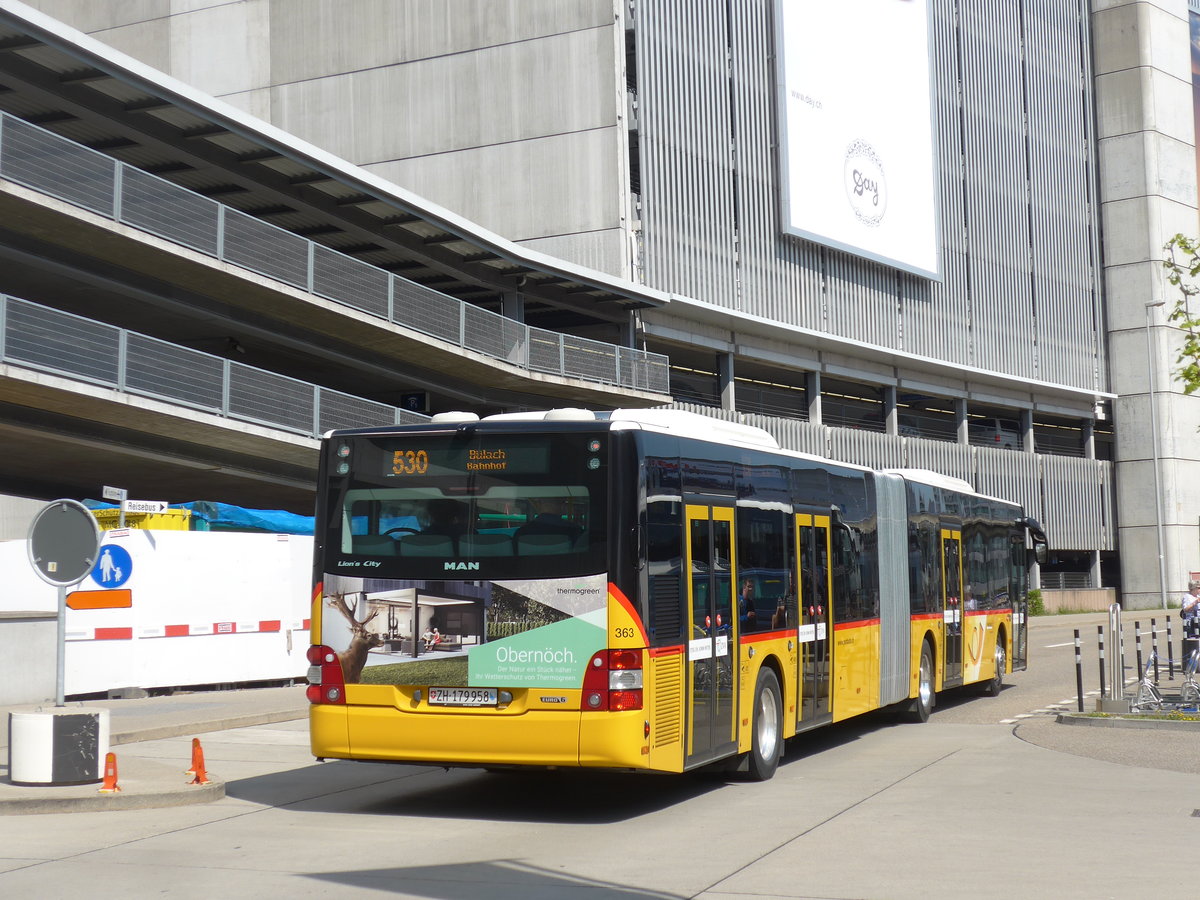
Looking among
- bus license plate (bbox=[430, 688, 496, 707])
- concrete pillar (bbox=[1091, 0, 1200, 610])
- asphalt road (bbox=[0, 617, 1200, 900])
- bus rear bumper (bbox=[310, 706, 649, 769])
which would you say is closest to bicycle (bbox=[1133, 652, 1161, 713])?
asphalt road (bbox=[0, 617, 1200, 900])

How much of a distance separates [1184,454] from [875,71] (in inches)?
1022

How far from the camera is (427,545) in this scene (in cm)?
1139

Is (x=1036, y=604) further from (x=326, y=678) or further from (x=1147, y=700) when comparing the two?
(x=326, y=678)

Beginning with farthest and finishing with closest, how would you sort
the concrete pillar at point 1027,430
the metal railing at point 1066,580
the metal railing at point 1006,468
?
the metal railing at point 1066,580, the concrete pillar at point 1027,430, the metal railing at point 1006,468

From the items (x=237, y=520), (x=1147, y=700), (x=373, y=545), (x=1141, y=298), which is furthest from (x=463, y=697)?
(x=1141, y=298)

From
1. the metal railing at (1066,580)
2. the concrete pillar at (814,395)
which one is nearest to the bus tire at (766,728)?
the concrete pillar at (814,395)

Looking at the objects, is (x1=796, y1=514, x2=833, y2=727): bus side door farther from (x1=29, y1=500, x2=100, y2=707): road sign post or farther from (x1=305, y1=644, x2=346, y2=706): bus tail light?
(x1=29, y1=500, x2=100, y2=707): road sign post

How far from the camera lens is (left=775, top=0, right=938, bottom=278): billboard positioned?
142 ft

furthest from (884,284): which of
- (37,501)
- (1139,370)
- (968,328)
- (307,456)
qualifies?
(37,501)

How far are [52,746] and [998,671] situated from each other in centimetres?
1553

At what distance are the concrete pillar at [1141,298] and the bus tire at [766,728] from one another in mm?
52014

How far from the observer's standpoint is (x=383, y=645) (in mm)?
11383

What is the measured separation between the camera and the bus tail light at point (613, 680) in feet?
35.2

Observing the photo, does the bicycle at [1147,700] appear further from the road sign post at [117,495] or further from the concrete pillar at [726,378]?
the concrete pillar at [726,378]
